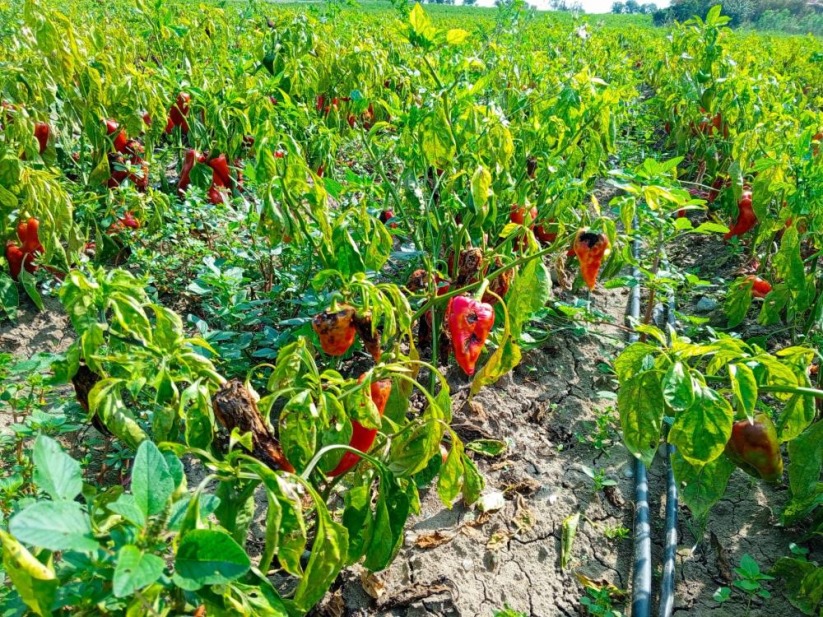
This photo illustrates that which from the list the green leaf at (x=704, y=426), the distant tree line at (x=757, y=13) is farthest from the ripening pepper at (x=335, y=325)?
the distant tree line at (x=757, y=13)

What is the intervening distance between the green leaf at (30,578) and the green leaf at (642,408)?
0.92 m

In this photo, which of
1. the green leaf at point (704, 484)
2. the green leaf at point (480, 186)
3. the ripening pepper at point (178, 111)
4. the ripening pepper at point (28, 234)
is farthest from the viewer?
the ripening pepper at point (178, 111)

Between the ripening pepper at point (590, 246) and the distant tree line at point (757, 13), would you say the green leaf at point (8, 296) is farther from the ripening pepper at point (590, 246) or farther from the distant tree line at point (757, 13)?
the distant tree line at point (757, 13)

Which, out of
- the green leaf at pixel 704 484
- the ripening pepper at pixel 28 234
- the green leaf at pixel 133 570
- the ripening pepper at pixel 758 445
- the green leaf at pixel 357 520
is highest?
the green leaf at pixel 133 570

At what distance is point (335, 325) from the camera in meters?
1.36

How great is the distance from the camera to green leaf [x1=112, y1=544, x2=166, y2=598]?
1.86ft

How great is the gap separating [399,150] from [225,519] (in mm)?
1492

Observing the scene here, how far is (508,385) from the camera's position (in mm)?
2156

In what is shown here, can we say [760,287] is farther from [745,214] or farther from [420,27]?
[420,27]

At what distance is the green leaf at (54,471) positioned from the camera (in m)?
0.64

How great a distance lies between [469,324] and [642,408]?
16.1 inches

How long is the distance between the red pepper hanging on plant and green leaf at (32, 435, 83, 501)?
92cm

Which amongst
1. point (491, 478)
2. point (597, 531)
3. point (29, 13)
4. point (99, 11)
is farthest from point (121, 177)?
point (99, 11)

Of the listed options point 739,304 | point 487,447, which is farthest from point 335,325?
point 739,304
